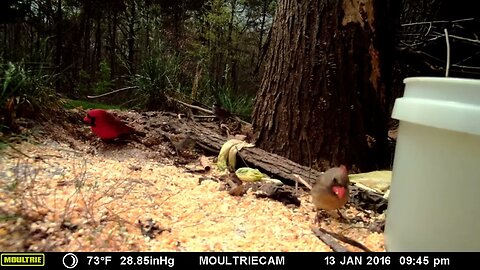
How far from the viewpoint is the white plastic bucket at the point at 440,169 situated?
2.48ft

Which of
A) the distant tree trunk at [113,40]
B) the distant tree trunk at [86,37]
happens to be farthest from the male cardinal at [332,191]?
the distant tree trunk at [86,37]

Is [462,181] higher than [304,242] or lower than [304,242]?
higher

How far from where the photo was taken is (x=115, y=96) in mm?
4258

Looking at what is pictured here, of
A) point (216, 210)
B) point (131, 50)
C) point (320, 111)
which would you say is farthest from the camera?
point (131, 50)

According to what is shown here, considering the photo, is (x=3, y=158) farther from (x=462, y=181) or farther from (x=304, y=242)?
(x=462, y=181)

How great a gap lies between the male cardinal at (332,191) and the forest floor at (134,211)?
76mm

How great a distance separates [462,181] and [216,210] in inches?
28.9

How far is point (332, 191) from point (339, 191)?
0.8 inches

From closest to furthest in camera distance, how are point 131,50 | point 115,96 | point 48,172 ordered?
point 48,172 → point 115,96 → point 131,50

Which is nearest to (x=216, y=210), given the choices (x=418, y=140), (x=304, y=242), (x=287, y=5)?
(x=304, y=242)

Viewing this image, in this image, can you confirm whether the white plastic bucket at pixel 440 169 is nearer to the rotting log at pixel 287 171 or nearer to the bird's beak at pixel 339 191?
the bird's beak at pixel 339 191

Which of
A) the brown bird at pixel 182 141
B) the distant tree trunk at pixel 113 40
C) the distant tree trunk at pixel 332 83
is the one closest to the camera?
the distant tree trunk at pixel 332 83

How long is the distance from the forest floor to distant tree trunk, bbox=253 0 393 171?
37 cm
